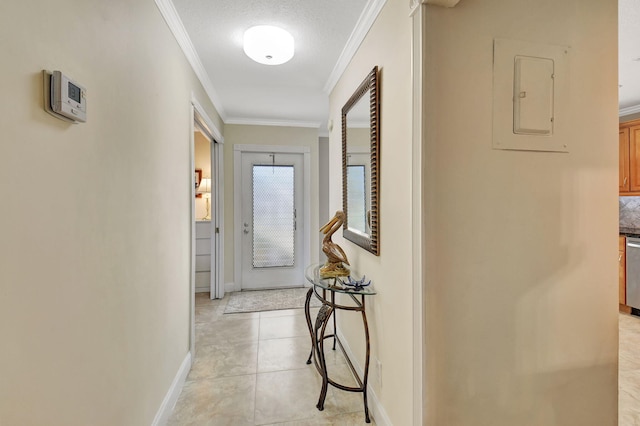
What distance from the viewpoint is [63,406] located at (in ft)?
2.95

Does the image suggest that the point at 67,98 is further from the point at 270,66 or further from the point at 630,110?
the point at 630,110

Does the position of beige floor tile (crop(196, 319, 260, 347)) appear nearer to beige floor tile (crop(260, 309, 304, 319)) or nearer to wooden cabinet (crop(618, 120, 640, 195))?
beige floor tile (crop(260, 309, 304, 319))

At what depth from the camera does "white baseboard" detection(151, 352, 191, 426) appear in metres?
1.65

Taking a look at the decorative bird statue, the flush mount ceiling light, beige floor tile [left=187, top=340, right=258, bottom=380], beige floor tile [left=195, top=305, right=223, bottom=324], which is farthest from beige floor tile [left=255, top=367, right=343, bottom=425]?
the flush mount ceiling light

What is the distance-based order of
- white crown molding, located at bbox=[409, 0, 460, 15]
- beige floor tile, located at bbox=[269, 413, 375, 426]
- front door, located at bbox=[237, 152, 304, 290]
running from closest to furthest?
1. white crown molding, located at bbox=[409, 0, 460, 15]
2. beige floor tile, located at bbox=[269, 413, 375, 426]
3. front door, located at bbox=[237, 152, 304, 290]

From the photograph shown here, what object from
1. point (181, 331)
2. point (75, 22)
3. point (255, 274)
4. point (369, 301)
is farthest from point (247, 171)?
point (75, 22)

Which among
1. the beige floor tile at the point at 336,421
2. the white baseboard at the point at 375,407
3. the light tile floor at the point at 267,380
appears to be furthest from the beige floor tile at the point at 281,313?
the beige floor tile at the point at 336,421

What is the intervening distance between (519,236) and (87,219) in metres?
1.69

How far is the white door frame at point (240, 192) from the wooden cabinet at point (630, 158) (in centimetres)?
391

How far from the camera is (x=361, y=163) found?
2.04m

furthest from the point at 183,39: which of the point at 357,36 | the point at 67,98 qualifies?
the point at 67,98

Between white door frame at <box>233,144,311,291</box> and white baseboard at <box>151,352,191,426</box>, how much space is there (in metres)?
1.97

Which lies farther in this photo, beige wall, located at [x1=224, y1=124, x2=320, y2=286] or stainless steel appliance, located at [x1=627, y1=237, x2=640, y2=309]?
beige wall, located at [x1=224, y1=124, x2=320, y2=286]

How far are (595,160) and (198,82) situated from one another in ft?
9.05
